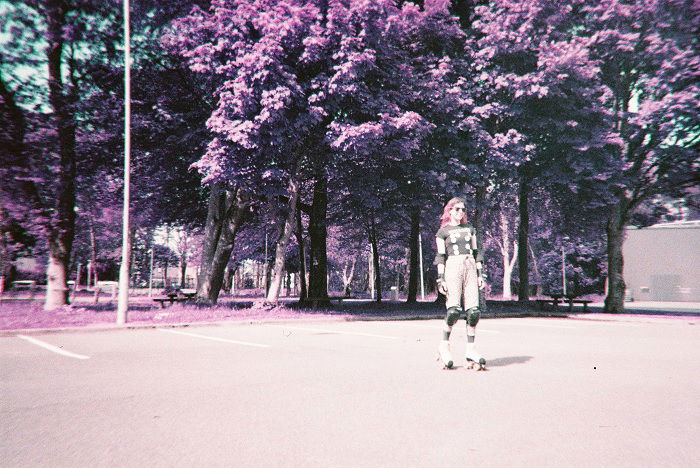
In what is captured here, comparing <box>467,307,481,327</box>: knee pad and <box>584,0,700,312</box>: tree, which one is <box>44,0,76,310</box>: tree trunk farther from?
<box>584,0,700,312</box>: tree

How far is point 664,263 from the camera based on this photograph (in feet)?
138

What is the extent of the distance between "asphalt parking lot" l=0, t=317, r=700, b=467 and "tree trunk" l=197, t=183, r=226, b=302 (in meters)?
11.4

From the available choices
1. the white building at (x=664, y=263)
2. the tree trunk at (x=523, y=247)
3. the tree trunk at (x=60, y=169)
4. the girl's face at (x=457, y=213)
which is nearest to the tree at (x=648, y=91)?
the tree trunk at (x=523, y=247)

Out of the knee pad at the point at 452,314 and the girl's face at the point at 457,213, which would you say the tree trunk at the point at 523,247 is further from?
the knee pad at the point at 452,314

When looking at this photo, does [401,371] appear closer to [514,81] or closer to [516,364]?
[516,364]

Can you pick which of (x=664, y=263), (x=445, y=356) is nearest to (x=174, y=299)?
(x=445, y=356)

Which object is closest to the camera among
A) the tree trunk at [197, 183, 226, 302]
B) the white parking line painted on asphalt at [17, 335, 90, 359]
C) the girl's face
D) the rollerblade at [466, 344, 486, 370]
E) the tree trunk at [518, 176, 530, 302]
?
the rollerblade at [466, 344, 486, 370]

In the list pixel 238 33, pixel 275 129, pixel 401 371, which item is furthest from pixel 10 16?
pixel 401 371

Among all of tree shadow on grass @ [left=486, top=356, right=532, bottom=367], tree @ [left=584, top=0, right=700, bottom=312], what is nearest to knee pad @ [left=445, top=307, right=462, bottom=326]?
tree shadow on grass @ [left=486, top=356, right=532, bottom=367]

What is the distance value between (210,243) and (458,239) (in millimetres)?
15024

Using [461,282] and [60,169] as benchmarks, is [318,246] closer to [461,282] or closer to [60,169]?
[60,169]

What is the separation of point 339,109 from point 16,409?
41.4 ft

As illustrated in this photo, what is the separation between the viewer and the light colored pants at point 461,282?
6450mm

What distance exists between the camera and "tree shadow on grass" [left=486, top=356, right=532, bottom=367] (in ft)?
22.2
